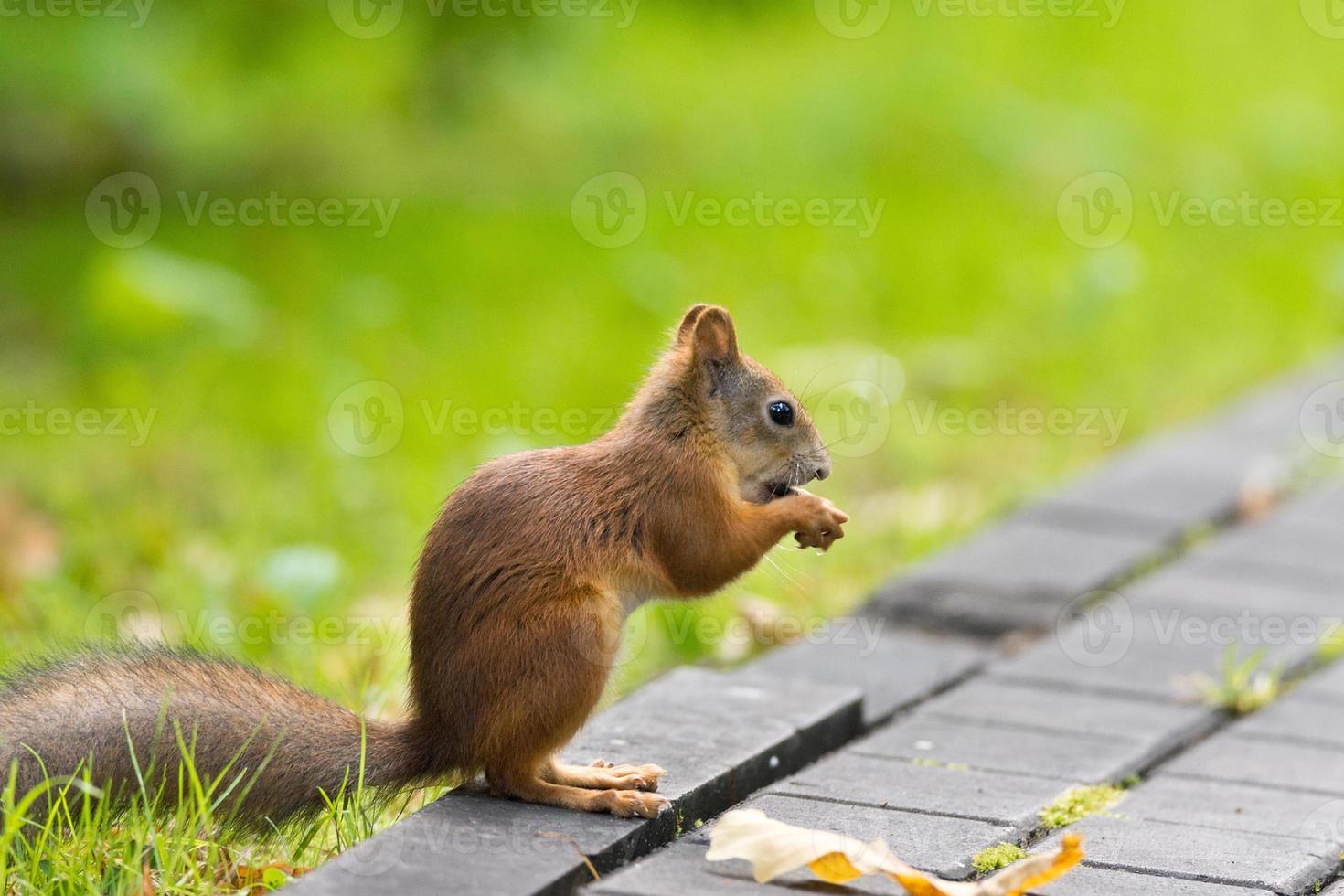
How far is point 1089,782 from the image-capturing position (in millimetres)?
3645

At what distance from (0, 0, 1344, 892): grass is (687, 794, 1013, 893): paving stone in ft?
1.88

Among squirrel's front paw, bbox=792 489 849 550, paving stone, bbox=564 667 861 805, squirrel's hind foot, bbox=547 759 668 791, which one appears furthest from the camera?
paving stone, bbox=564 667 861 805

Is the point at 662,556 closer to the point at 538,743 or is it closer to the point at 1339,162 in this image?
the point at 538,743

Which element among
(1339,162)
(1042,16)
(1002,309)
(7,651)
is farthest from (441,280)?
(1042,16)

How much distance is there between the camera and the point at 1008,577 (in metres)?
5.03

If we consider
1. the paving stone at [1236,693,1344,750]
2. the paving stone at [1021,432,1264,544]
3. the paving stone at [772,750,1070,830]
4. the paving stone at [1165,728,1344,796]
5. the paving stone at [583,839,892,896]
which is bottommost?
the paving stone at [583,839,892,896]

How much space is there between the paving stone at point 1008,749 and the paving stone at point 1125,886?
1.83 ft

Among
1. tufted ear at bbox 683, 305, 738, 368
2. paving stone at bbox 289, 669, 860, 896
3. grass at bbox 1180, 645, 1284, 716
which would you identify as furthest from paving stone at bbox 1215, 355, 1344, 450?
tufted ear at bbox 683, 305, 738, 368

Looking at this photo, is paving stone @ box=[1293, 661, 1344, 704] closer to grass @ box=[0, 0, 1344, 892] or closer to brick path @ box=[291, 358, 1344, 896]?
brick path @ box=[291, 358, 1344, 896]

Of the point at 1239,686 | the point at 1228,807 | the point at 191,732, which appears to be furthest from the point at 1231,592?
the point at 191,732

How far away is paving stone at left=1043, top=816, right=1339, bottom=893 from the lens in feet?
10.3

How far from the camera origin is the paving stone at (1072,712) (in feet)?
13.2

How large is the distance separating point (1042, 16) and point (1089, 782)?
10499 mm

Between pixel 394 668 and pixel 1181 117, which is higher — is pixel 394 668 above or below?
below
